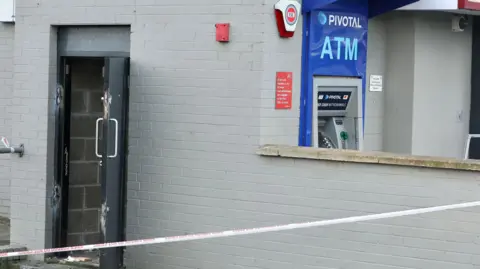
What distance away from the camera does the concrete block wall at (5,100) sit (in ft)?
36.6

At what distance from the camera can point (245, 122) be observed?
815cm

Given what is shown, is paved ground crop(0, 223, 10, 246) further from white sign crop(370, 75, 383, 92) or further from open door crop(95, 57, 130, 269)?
white sign crop(370, 75, 383, 92)

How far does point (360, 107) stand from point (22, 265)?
3.82 metres

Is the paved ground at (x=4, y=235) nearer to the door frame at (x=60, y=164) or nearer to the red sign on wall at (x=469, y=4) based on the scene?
the door frame at (x=60, y=164)

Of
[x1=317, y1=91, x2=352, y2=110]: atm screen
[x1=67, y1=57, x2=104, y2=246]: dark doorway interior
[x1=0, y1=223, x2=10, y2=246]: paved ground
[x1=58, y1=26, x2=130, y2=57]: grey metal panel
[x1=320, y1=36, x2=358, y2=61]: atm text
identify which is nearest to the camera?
[x1=320, y1=36, x2=358, y2=61]: atm text

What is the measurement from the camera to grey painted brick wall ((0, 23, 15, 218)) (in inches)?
439

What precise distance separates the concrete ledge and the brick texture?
7 centimetres

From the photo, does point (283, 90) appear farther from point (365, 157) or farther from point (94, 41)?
point (94, 41)

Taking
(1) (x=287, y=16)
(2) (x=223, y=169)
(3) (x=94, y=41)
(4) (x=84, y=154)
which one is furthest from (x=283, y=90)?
(4) (x=84, y=154)

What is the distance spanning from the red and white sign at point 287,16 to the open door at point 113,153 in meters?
1.51

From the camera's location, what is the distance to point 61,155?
954 cm

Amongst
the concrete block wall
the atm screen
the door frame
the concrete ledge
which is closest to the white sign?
the atm screen

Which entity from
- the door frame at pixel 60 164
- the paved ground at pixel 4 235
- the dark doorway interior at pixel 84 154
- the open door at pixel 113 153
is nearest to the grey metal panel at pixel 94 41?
the door frame at pixel 60 164

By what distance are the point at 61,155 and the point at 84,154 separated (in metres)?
0.34
